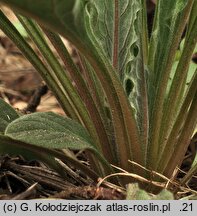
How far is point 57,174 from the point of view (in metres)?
1.19

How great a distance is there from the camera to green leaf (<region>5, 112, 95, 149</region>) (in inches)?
33.8

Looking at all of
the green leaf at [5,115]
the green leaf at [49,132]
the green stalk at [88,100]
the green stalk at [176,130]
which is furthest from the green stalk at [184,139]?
the green leaf at [5,115]

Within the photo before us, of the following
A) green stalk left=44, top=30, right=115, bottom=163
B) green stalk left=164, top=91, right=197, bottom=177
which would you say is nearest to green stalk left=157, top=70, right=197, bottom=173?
green stalk left=164, top=91, right=197, bottom=177

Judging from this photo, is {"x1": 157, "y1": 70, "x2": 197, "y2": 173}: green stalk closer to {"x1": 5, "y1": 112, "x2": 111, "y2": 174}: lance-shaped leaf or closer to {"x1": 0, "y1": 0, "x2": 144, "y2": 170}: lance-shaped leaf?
{"x1": 0, "y1": 0, "x2": 144, "y2": 170}: lance-shaped leaf

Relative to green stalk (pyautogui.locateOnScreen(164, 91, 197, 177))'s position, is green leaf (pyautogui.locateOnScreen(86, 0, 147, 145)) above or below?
above

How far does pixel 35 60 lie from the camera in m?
1.14

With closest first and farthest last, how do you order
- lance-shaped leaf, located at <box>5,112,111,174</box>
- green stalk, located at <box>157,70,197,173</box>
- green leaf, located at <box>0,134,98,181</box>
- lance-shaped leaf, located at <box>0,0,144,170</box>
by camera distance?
lance-shaped leaf, located at <box>0,0,144,170</box>
lance-shaped leaf, located at <box>5,112,111,174</box>
green leaf, located at <box>0,134,98,181</box>
green stalk, located at <box>157,70,197,173</box>

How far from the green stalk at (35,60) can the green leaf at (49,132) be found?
0.20m

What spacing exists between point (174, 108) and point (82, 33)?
41cm

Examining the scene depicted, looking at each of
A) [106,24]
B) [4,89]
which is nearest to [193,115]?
[106,24]

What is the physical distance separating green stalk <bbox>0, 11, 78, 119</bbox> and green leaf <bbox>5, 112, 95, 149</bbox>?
8.1 inches

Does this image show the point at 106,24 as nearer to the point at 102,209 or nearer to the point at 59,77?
the point at 59,77

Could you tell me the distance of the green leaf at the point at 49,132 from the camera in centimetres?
86

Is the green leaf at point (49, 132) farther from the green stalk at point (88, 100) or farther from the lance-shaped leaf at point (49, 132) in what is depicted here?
the green stalk at point (88, 100)
